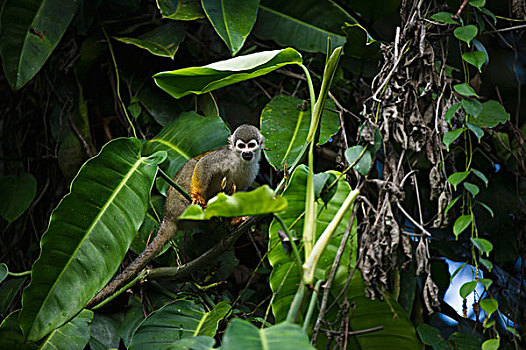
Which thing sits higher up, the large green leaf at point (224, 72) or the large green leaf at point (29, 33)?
the large green leaf at point (224, 72)

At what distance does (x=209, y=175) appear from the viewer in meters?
2.10

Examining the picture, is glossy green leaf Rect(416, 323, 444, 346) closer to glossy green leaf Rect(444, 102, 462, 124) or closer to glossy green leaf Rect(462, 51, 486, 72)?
Result: glossy green leaf Rect(444, 102, 462, 124)

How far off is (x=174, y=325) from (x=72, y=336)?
326mm

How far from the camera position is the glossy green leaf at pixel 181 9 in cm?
216

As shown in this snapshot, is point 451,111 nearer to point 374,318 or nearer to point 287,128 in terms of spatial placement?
point 287,128

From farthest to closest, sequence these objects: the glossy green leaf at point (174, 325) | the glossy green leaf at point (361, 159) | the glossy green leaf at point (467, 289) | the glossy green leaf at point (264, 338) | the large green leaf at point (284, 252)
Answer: the glossy green leaf at point (467, 289)
the glossy green leaf at point (174, 325)
the large green leaf at point (284, 252)
the glossy green leaf at point (361, 159)
the glossy green leaf at point (264, 338)

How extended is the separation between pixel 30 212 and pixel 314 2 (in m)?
1.60

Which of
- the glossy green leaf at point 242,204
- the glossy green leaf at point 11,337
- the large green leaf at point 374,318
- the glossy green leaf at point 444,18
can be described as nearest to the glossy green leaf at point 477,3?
the glossy green leaf at point 444,18

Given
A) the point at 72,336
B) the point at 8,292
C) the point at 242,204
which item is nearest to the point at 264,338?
the point at 242,204

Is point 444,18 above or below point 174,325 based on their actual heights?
above

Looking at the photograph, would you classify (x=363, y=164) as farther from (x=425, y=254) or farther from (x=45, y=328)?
(x=45, y=328)

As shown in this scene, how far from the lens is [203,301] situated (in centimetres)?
184

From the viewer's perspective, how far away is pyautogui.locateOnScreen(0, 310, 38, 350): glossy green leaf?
160cm

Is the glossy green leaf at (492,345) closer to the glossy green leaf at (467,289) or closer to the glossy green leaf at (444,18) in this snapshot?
the glossy green leaf at (467,289)
